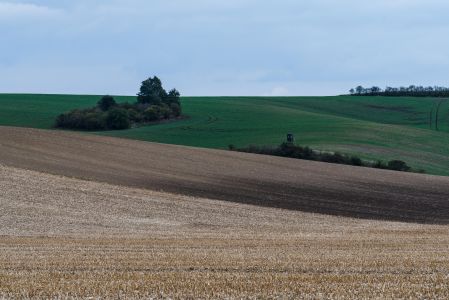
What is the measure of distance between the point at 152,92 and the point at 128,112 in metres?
6.14

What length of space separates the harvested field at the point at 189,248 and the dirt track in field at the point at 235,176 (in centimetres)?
267

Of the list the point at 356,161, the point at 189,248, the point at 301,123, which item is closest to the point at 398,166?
the point at 356,161

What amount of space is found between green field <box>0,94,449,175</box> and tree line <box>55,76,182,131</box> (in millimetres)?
1914

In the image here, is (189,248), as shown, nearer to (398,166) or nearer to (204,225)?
(204,225)

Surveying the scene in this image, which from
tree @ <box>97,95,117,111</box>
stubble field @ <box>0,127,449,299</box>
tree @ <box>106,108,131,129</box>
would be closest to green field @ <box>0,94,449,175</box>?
tree @ <box>106,108,131,129</box>

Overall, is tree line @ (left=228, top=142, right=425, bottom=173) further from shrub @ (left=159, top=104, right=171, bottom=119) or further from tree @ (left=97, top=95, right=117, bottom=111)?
tree @ (left=97, top=95, right=117, bottom=111)

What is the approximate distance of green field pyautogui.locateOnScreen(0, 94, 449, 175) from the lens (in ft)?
244

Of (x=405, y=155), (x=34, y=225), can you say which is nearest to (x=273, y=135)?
(x=405, y=155)

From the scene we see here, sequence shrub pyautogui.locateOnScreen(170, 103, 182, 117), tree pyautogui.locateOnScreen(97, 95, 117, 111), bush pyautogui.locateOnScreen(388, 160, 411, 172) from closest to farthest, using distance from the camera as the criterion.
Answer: bush pyautogui.locateOnScreen(388, 160, 411, 172) → tree pyautogui.locateOnScreen(97, 95, 117, 111) → shrub pyautogui.locateOnScreen(170, 103, 182, 117)

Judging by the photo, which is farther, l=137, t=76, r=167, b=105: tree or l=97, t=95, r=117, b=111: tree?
l=137, t=76, r=167, b=105: tree

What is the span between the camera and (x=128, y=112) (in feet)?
290

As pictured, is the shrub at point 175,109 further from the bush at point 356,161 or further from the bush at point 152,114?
the bush at point 356,161

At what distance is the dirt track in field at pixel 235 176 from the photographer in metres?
43.4

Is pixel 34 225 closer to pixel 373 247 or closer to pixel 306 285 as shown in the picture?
pixel 373 247
